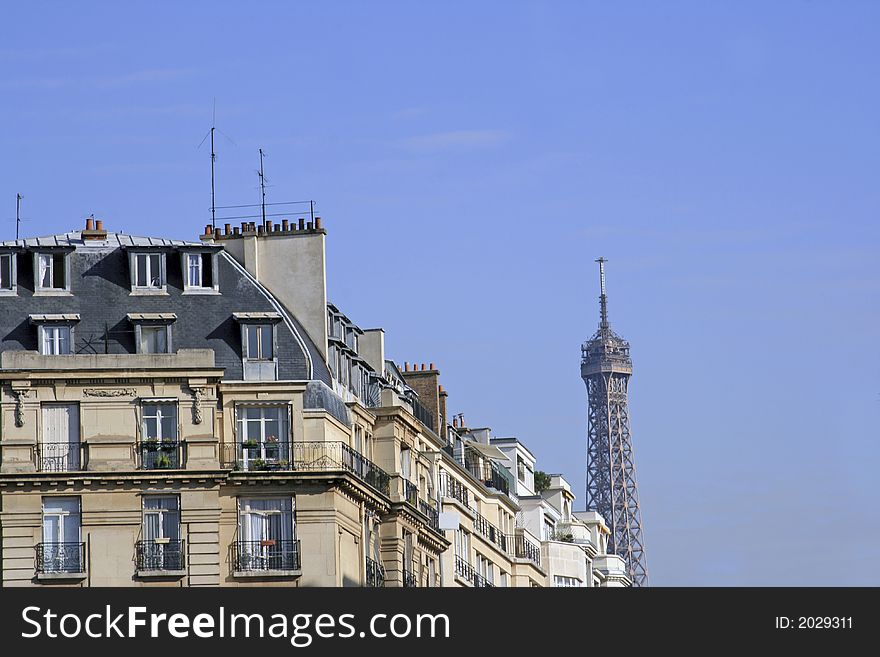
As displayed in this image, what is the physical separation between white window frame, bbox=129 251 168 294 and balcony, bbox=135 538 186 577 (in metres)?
9.02

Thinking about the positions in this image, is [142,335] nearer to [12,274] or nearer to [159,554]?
[12,274]

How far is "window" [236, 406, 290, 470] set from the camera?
92562mm

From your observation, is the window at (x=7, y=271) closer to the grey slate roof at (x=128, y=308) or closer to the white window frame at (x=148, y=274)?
the grey slate roof at (x=128, y=308)

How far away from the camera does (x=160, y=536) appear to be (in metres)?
90.4

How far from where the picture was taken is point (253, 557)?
3593 inches

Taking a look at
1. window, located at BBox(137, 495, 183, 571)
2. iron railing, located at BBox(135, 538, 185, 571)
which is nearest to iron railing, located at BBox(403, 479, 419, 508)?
window, located at BBox(137, 495, 183, 571)

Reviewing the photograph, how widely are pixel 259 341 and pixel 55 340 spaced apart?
6.36 meters

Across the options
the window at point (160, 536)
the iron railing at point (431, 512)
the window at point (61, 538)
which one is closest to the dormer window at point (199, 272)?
the window at point (160, 536)

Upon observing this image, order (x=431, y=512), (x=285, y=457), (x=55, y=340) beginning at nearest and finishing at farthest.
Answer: (x=285, y=457)
(x=55, y=340)
(x=431, y=512)

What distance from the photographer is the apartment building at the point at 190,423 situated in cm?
9019

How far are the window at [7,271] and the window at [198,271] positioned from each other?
5.33 meters

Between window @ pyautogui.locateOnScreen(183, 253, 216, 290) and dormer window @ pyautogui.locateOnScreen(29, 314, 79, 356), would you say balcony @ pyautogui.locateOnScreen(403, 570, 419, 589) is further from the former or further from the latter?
dormer window @ pyautogui.locateOnScreen(29, 314, 79, 356)

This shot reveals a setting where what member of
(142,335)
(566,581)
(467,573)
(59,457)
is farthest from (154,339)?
(566,581)
